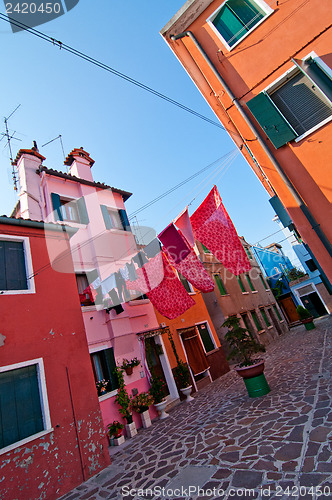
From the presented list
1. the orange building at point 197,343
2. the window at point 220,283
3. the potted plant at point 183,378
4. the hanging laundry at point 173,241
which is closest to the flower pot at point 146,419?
Result: the potted plant at point 183,378

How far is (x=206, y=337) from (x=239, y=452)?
9570 mm

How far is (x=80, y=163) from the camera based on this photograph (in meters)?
13.4

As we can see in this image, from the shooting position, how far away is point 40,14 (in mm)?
4312

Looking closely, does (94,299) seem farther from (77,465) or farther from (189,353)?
(189,353)

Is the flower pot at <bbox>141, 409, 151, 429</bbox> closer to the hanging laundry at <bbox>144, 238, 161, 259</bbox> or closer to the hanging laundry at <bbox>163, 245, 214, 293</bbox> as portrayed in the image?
the hanging laundry at <bbox>163, 245, 214, 293</bbox>

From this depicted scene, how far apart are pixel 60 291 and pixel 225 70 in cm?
752

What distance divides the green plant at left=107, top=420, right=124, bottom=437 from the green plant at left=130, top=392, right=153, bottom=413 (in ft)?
2.67

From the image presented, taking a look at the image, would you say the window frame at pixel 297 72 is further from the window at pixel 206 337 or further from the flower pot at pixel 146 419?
the window at pixel 206 337

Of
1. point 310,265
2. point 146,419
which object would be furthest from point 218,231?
point 310,265

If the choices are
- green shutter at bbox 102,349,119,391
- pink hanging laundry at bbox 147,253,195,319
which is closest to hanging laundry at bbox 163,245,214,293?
pink hanging laundry at bbox 147,253,195,319

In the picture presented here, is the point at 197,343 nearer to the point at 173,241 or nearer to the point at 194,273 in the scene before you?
the point at 194,273

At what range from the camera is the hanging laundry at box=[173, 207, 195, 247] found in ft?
22.9

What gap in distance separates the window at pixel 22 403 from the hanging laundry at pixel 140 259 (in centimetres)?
468

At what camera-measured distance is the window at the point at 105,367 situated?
870 cm
